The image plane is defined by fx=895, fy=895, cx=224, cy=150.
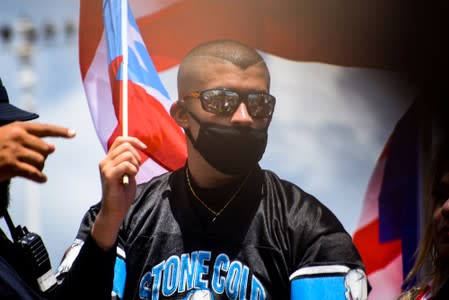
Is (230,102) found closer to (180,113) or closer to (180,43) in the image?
(180,113)

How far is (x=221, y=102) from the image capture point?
3.37 metres

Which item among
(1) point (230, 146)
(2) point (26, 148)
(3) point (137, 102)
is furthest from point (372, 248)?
(2) point (26, 148)

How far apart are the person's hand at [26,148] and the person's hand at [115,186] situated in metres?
0.75

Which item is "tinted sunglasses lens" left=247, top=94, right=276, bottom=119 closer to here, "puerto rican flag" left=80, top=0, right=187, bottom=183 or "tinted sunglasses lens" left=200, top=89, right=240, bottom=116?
"tinted sunglasses lens" left=200, top=89, right=240, bottom=116

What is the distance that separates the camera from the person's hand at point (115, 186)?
9.86ft

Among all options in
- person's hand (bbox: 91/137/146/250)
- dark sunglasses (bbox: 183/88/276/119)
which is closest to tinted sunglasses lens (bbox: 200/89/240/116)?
dark sunglasses (bbox: 183/88/276/119)

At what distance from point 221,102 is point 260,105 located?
15 centimetres

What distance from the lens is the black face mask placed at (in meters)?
3.35

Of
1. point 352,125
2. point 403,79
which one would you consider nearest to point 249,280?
point 352,125

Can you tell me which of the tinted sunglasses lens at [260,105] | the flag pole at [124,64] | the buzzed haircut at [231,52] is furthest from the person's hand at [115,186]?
the buzzed haircut at [231,52]

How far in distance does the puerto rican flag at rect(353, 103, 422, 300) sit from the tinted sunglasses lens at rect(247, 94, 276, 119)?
0.60 m

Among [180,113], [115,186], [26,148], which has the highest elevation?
[180,113]

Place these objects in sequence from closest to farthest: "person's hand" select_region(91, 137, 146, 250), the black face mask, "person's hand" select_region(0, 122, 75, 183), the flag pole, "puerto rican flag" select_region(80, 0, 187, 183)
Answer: "person's hand" select_region(0, 122, 75, 183)
"person's hand" select_region(91, 137, 146, 250)
the flag pole
the black face mask
"puerto rican flag" select_region(80, 0, 187, 183)

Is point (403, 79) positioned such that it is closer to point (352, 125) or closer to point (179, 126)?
point (352, 125)
